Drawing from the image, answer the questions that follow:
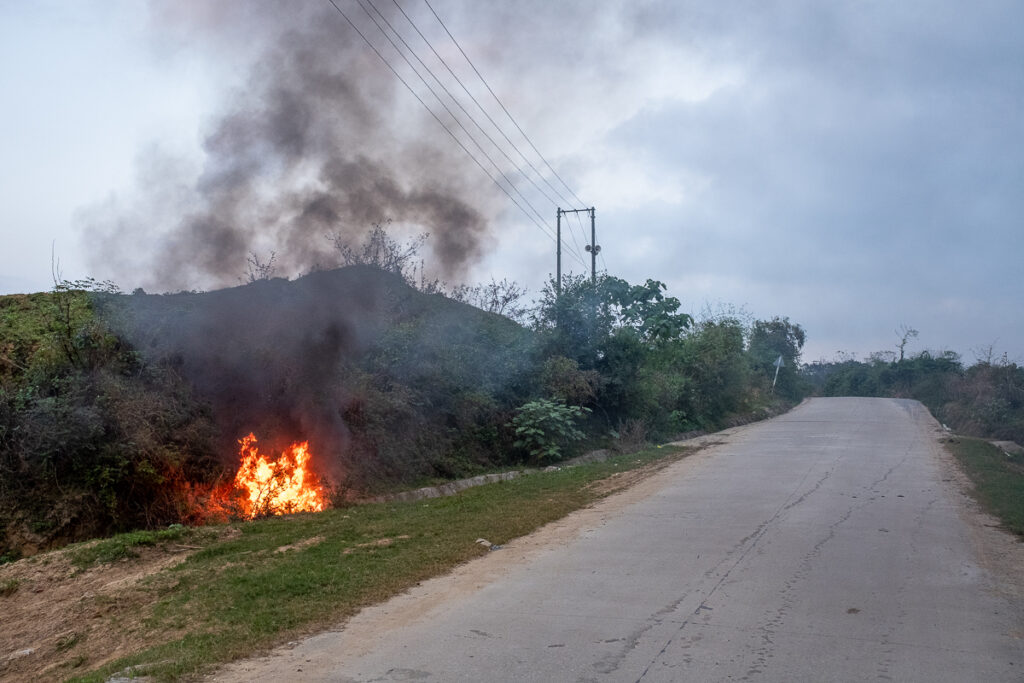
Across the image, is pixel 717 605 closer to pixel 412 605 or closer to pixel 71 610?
pixel 412 605

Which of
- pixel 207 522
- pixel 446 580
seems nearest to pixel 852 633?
pixel 446 580

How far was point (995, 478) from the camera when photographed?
42.4 ft

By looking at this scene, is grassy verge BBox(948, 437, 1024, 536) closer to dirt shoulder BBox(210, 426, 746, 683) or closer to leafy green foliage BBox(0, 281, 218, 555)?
dirt shoulder BBox(210, 426, 746, 683)

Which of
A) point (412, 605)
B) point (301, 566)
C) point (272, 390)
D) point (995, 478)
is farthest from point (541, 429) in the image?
point (412, 605)

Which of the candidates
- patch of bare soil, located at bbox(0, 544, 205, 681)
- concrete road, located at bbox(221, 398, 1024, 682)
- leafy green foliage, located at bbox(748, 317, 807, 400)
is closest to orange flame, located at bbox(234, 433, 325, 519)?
patch of bare soil, located at bbox(0, 544, 205, 681)

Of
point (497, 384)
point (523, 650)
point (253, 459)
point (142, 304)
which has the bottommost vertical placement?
point (523, 650)

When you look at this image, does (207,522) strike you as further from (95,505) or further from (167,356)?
(167,356)

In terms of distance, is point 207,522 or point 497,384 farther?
point 497,384

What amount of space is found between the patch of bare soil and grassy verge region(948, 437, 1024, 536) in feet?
31.1

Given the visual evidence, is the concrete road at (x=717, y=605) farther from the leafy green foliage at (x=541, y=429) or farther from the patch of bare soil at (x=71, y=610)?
the leafy green foliage at (x=541, y=429)

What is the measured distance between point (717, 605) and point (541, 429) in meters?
12.0

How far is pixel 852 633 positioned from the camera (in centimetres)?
554

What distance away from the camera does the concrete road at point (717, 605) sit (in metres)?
4.96

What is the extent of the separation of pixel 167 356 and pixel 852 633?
10244mm
